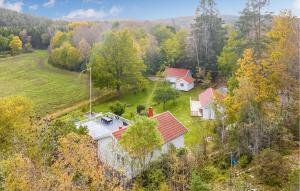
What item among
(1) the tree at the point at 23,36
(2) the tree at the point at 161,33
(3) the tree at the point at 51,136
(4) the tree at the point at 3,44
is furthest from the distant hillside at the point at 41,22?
(3) the tree at the point at 51,136

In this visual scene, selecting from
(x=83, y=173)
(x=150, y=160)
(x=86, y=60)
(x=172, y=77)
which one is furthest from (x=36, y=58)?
(x=83, y=173)

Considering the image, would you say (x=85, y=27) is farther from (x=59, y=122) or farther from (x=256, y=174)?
(x=256, y=174)

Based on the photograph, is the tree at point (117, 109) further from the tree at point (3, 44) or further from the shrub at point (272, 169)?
the tree at point (3, 44)

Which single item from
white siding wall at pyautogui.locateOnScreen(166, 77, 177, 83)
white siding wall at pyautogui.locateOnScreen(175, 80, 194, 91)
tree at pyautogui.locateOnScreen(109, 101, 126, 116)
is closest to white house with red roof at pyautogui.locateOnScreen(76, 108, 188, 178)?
tree at pyautogui.locateOnScreen(109, 101, 126, 116)

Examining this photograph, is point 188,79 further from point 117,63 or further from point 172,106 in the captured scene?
point 117,63

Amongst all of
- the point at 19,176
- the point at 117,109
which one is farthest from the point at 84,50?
the point at 19,176

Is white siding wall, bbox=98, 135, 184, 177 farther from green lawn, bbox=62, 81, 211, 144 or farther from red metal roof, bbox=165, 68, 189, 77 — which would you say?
red metal roof, bbox=165, 68, 189, 77
